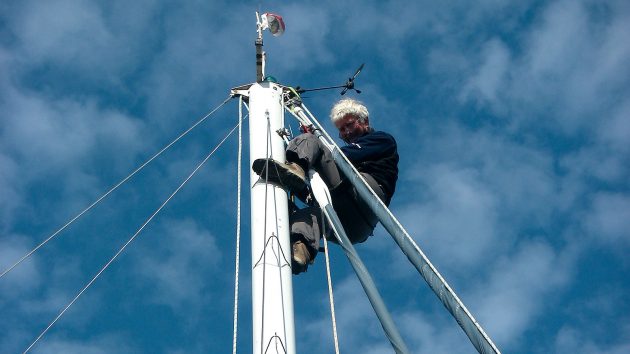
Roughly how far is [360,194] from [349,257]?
0.83 metres

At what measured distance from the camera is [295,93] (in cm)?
948

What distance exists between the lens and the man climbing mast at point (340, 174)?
7383 mm

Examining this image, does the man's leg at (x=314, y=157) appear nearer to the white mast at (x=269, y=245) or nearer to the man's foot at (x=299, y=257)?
the white mast at (x=269, y=245)

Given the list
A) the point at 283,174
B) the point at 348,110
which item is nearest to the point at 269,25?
the point at 348,110

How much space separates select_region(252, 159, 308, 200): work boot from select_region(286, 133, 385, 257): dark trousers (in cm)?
27

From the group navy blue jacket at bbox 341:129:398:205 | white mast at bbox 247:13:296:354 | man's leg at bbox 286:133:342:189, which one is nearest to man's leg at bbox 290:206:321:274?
white mast at bbox 247:13:296:354

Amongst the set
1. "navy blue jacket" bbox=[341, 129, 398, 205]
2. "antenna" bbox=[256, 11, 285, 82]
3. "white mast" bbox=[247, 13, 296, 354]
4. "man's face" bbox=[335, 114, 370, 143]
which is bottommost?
"white mast" bbox=[247, 13, 296, 354]

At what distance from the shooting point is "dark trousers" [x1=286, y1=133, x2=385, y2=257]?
7.56 m

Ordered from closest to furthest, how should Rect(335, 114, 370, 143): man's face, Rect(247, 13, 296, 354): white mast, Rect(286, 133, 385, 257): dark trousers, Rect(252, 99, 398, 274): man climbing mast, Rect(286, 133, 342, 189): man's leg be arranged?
Rect(247, 13, 296, 354): white mast → Rect(252, 99, 398, 274): man climbing mast → Rect(286, 133, 385, 257): dark trousers → Rect(286, 133, 342, 189): man's leg → Rect(335, 114, 370, 143): man's face

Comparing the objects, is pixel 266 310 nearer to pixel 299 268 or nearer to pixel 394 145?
pixel 299 268

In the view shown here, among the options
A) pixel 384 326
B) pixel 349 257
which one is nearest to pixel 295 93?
pixel 349 257

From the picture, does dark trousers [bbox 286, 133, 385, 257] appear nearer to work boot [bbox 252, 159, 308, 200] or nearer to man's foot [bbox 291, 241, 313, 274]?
man's foot [bbox 291, 241, 313, 274]

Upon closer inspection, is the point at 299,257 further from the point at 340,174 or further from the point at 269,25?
the point at 269,25

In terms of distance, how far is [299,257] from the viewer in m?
7.27
